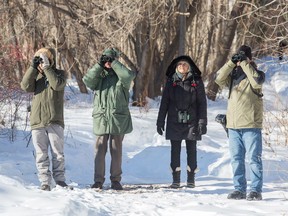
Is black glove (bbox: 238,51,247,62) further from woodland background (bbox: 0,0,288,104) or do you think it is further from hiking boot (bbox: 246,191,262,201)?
woodland background (bbox: 0,0,288,104)

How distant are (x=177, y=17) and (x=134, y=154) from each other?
347 inches

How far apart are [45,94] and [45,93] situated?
0.01 metres

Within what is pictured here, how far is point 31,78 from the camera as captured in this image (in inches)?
313

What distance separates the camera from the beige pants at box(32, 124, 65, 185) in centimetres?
792

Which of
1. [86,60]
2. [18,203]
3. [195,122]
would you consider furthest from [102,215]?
[86,60]

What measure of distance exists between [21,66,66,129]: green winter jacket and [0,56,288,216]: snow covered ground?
83 cm

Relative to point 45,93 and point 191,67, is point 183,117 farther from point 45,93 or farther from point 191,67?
point 45,93

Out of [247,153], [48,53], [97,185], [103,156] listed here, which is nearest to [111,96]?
[103,156]

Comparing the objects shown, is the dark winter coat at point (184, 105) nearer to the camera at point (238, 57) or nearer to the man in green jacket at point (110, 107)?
the man in green jacket at point (110, 107)

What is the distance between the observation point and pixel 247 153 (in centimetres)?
771

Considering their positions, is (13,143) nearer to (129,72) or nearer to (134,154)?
(134,154)

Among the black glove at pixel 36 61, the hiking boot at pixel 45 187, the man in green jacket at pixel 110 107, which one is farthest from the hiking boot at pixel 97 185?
the black glove at pixel 36 61

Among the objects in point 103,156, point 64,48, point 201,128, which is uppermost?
point 64,48

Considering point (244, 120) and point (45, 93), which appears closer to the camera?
point (244, 120)
